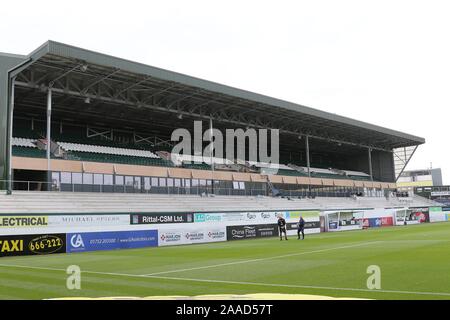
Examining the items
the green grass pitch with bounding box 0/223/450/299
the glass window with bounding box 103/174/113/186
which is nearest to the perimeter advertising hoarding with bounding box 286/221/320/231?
the glass window with bounding box 103/174/113/186

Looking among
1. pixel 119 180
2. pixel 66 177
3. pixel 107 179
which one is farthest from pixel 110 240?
pixel 119 180

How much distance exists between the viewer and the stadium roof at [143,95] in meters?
35.4

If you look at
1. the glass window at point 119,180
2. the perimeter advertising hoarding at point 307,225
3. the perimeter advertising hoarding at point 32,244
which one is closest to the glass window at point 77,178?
the glass window at point 119,180

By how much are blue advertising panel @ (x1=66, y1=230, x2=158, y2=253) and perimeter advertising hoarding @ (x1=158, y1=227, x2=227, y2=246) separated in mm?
781

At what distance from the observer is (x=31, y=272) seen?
1692 cm

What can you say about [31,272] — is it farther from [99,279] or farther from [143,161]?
[143,161]

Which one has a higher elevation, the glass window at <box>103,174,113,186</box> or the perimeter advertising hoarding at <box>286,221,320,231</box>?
the glass window at <box>103,174,113,186</box>

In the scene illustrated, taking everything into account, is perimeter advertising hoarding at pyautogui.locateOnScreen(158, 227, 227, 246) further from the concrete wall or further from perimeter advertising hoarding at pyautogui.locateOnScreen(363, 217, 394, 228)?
perimeter advertising hoarding at pyautogui.locateOnScreen(363, 217, 394, 228)

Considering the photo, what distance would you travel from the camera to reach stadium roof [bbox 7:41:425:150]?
35.4 metres

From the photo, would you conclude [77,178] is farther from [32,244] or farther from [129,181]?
[32,244]

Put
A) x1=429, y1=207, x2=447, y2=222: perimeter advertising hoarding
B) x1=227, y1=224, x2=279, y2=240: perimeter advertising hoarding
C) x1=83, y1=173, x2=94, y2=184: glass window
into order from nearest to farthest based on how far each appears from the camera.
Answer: x1=227, y1=224, x2=279, y2=240: perimeter advertising hoarding → x1=83, y1=173, x2=94, y2=184: glass window → x1=429, y1=207, x2=447, y2=222: perimeter advertising hoarding

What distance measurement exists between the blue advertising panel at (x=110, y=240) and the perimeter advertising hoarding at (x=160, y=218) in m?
0.87

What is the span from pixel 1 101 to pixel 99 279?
27302 mm
